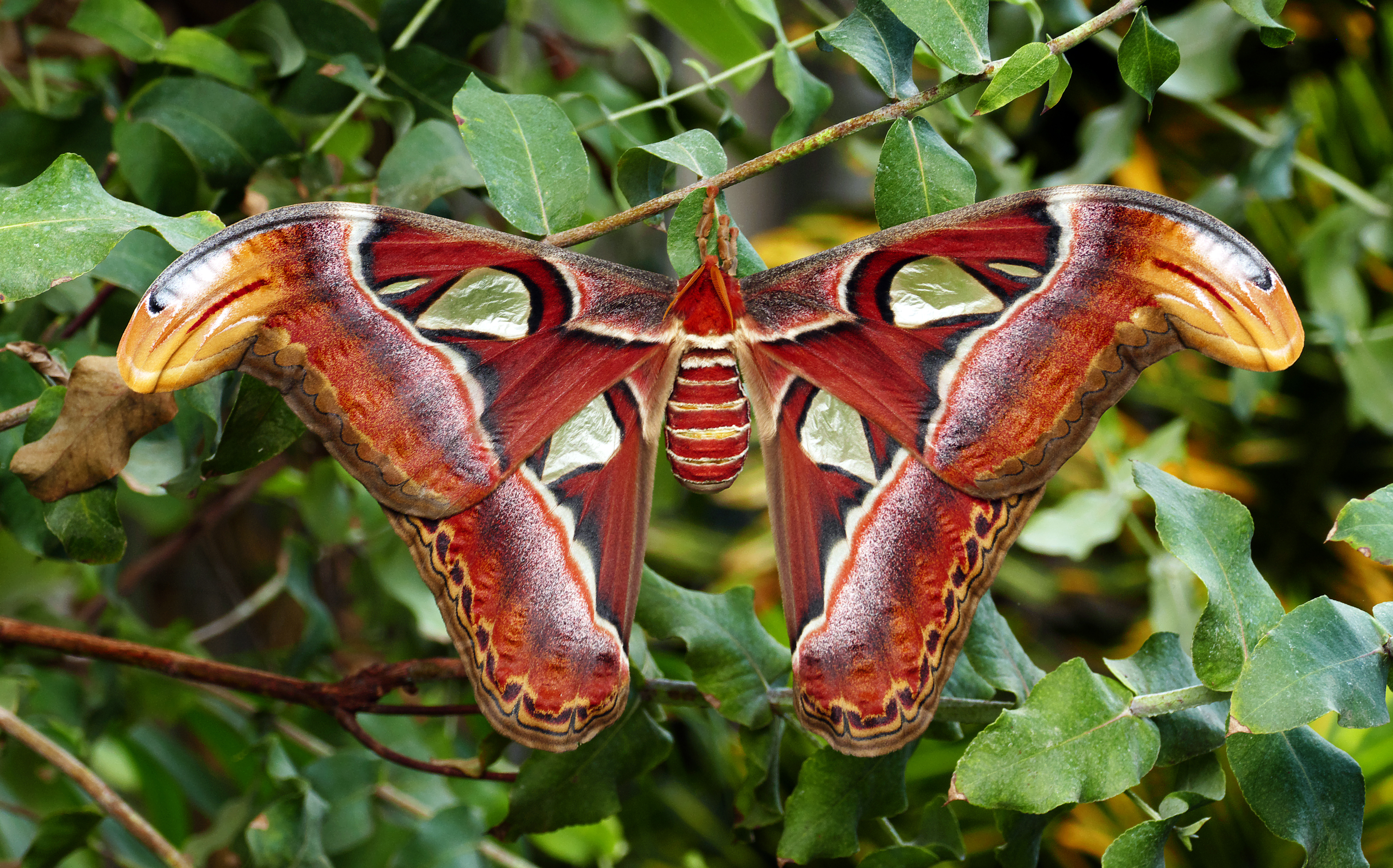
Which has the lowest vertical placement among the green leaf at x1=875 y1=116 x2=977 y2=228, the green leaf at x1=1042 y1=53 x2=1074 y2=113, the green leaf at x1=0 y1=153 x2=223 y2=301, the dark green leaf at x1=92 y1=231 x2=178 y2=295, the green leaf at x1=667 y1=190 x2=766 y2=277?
the dark green leaf at x1=92 y1=231 x2=178 y2=295

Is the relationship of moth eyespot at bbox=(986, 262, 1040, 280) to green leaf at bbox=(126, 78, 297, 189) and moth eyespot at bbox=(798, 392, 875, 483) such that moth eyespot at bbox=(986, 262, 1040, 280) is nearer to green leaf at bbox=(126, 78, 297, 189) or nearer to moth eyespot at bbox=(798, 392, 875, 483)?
moth eyespot at bbox=(798, 392, 875, 483)

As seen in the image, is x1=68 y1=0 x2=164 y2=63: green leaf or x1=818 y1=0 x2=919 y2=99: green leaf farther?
x1=68 y1=0 x2=164 y2=63: green leaf

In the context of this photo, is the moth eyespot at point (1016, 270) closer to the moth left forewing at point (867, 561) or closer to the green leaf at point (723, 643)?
the moth left forewing at point (867, 561)

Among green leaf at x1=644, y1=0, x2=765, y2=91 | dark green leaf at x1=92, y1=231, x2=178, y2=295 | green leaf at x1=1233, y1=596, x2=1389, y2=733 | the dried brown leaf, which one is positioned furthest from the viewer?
green leaf at x1=644, y1=0, x2=765, y2=91

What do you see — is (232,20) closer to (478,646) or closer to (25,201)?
(25,201)

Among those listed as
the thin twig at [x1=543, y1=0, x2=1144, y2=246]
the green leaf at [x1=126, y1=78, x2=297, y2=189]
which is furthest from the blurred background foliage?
the thin twig at [x1=543, y1=0, x2=1144, y2=246]

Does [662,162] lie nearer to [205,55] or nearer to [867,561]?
[867,561]

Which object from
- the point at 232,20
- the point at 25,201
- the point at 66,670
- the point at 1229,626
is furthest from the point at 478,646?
the point at 66,670

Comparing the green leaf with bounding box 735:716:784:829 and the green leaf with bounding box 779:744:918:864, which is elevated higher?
the green leaf with bounding box 779:744:918:864
